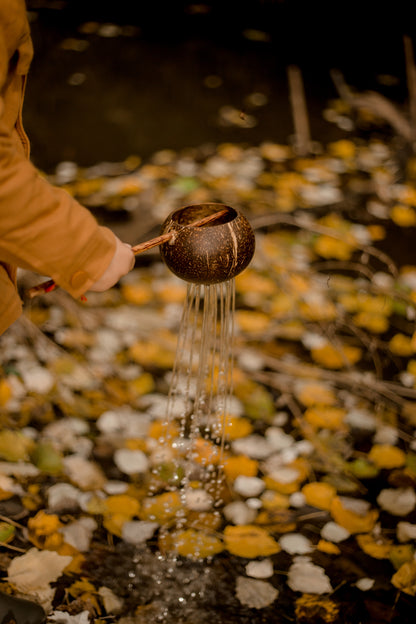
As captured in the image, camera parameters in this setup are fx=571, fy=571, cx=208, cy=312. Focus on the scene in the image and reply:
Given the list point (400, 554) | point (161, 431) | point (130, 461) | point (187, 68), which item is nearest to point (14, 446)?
point (130, 461)

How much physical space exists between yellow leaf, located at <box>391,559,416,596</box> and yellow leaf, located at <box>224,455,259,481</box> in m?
0.49

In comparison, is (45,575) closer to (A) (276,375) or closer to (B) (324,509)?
(B) (324,509)

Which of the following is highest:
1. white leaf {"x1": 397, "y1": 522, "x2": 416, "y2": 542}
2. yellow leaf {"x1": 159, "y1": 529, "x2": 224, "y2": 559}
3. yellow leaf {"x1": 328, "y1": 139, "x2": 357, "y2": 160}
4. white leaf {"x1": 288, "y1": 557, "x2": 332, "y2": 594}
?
yellow leaf {"x1": 159, "y1": 529, "x2": 224, "y2": 559}

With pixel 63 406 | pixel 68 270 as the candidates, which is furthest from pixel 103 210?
pixel 68 270

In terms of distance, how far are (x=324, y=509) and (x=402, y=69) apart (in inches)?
180

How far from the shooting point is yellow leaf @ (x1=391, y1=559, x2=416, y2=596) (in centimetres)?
149

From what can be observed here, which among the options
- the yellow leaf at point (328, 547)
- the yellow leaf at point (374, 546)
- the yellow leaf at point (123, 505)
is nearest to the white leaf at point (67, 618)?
the yellow leaf at point (123, 505)

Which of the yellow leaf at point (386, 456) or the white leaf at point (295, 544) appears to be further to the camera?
the yellow leaf at point (386, 456)

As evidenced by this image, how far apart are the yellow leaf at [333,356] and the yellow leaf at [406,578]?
851mm

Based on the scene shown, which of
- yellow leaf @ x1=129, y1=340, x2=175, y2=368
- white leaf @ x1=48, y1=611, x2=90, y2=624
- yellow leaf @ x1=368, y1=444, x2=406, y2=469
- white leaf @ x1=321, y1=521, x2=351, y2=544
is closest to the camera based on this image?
white leaf @ x1=48, y1=611, x2=90, y2=624

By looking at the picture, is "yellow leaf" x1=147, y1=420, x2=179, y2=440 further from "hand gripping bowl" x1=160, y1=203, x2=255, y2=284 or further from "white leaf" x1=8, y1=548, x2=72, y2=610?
"hand gripping bowl" x1=160, y1=203, x2=255, y2=284

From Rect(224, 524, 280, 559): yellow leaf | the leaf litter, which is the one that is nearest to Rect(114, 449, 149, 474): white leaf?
the leaf litter

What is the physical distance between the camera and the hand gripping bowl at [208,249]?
1.19 metres

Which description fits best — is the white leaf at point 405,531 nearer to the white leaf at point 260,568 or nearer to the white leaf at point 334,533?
the white leaf at point 334,533
